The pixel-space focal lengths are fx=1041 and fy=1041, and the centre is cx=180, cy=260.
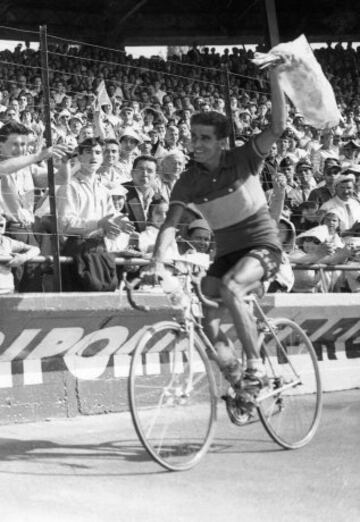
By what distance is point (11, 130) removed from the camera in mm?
7988

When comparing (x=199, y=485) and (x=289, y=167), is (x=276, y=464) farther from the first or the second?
(x=289, y=167)


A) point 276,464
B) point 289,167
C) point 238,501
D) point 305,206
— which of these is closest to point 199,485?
point 238,501

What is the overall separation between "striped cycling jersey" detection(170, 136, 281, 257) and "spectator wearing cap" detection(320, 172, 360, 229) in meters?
5.04

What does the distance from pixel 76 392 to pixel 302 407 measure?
180cm

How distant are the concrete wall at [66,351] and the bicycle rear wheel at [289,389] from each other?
1.24 metres

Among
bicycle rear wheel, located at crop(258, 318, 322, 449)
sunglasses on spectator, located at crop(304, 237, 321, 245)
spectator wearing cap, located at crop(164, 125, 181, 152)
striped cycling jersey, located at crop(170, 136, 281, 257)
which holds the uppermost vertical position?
spectator wearing cap, located at crop(164, 125, 181, 152)

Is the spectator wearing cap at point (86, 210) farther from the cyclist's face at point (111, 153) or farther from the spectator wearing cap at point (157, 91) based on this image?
the spectator wearing cap at point (157, 91)

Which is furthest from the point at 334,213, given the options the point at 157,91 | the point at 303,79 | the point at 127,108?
the point at 157,91

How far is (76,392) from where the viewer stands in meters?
7.95

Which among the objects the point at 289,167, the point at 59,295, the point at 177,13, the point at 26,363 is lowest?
the point at 26,363

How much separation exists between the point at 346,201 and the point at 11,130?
16.3 ft

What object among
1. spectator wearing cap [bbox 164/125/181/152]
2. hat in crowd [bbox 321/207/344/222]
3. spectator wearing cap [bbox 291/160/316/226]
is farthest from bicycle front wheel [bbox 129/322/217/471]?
spectator wearing cap [bbox 164/125/181/152]

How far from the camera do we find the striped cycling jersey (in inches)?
258

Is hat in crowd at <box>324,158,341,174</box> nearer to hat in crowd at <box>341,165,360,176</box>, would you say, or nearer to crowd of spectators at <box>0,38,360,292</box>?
crowd of spectators at <box>0,38,360,292</box>
